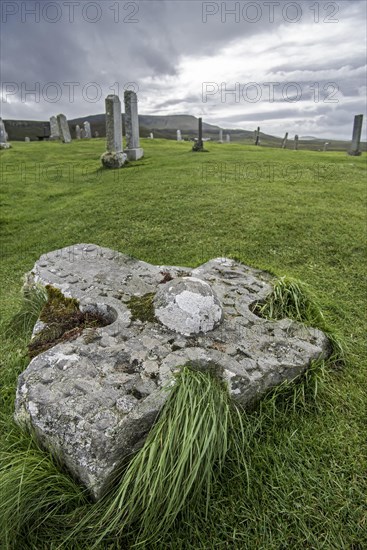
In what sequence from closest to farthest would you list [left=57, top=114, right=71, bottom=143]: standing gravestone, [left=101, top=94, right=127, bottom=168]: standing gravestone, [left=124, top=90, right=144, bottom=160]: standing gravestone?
[left=101, top=94, right=127, bottom=168]: standing gravestone < [left=124, top=90, right=144, bottom=160]: standing gravestone < [left=57, top=114, right=71, bottom=143]: standing gravestone

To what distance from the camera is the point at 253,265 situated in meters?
5.32

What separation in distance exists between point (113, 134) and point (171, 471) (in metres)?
16.4

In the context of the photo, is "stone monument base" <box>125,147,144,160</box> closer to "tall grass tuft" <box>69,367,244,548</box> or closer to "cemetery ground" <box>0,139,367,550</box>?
"cemetery ground" <box>0,139,367,550</box>

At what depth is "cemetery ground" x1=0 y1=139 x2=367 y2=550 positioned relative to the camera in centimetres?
224

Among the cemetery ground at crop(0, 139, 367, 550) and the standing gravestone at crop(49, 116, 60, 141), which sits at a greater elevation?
the standing gravestone at crop(49, 116, 60, 141)

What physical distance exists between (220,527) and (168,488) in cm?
42

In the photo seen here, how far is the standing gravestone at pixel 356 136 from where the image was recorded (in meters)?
22.9

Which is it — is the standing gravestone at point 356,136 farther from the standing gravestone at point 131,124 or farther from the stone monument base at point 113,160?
the stone monument base at point 113,160

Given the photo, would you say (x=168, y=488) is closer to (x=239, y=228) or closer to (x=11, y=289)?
(x=11, y=289)

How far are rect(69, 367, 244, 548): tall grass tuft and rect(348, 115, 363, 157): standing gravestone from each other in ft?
83.5

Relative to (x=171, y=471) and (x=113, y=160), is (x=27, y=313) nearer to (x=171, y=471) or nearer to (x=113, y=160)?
(x=171, y=471)

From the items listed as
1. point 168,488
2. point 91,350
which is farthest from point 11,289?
point 168,488

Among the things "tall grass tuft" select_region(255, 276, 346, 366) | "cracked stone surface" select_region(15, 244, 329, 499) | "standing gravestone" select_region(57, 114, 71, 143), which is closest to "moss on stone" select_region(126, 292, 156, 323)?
"cracked stone surface" select_region(15, 244, 329, 499)

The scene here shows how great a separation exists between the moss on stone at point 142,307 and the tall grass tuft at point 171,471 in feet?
3.03
